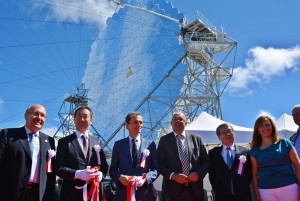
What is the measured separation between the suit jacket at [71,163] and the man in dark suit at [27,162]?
18 centimetres

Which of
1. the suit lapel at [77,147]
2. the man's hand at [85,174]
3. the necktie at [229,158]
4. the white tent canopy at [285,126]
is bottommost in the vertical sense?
the man's hand at [85,174]

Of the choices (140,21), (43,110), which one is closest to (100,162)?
(43,110)

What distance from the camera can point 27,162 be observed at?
4473 mm

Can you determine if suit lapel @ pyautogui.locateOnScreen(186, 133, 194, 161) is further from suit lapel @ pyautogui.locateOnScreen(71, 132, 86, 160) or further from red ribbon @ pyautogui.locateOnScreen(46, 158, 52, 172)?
red ribbon @ pyautogui.locateOnScreen(46, 158, 52, 172)

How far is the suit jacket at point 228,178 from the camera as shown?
5172 millimetres

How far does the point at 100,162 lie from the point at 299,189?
284 cm

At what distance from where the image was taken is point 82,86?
1104 inches

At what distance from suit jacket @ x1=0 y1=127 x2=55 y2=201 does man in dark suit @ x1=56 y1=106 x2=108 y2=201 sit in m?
0.20

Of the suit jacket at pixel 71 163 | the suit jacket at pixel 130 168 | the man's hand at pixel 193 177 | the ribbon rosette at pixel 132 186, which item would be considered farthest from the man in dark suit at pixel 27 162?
the man's hand at pixel 193 177

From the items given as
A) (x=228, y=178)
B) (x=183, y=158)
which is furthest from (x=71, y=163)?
(x=228, y=178)

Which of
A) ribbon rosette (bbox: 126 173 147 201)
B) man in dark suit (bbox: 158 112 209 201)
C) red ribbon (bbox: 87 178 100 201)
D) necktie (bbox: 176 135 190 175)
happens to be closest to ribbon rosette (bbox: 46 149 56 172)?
red ribbon (bbox: 87 178 100 201)

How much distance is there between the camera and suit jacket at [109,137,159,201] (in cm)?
492

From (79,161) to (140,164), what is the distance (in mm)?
866

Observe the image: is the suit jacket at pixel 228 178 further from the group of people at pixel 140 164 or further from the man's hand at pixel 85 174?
the man's hand at pixel 85 174
